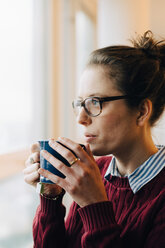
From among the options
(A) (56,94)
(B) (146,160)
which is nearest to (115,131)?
(B) (146,160)

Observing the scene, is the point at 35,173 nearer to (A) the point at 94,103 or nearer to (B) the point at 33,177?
(B) the point at 33,177

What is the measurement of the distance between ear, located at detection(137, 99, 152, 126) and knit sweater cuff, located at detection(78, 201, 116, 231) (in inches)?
14.6

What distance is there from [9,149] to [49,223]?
0.68 m

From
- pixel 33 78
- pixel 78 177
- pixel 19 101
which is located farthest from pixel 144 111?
pixel 33 78

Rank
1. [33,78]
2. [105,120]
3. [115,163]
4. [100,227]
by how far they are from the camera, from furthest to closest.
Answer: [33,78] < [115,163] < [105,120] < [100,227]

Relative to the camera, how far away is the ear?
107 centimetres

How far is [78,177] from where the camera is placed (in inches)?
33.5

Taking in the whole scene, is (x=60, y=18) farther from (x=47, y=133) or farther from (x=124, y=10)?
(x=47, y=133)

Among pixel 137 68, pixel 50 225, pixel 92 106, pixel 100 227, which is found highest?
pixel 137 68

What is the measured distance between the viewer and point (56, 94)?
2.21 metres

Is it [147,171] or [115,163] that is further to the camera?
[115,163]

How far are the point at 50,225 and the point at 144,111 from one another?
0.59 m

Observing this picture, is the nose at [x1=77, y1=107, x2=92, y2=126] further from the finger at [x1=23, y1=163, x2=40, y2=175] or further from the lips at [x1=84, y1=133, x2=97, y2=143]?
the finger at [x1=23, y1=163, x2=40, y2=175]

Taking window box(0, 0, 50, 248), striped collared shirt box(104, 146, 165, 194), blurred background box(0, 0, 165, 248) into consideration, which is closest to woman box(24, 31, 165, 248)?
striped collared shirt box(104, 146, 165, 194)
